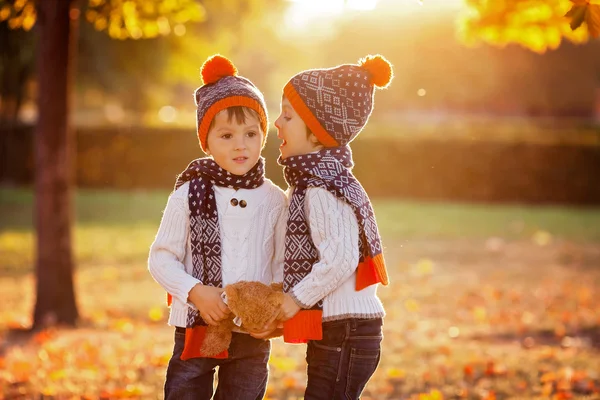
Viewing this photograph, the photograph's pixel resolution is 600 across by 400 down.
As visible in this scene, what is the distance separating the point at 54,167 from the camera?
24.3 feet

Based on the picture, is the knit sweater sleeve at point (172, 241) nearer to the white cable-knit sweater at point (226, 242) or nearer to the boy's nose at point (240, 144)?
the white cable-knit sweater at point (226, 242)

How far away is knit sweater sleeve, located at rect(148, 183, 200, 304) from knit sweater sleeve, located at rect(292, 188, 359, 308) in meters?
0.49

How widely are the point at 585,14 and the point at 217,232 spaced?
5.88 feet

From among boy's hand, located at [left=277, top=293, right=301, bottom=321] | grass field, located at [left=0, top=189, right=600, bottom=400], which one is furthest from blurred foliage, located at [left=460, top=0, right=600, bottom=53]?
boy's hand, located at [left=277, top=293, right=301, bottom=321]

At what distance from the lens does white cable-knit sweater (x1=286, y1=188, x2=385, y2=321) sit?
2.98m

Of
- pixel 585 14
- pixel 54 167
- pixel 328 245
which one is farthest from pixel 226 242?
pixel 54 167

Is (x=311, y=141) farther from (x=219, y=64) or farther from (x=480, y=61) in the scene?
(x=480, y=61)

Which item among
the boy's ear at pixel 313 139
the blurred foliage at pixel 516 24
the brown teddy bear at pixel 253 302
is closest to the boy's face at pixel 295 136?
the boy's ear at pixel 313 139

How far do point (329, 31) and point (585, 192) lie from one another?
83.9 feet

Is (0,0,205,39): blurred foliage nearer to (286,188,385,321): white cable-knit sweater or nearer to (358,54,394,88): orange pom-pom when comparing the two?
(358,54,394,88): orange pom-pom

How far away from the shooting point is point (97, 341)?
696 centimetres

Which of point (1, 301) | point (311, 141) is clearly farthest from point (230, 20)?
point (311, 141)

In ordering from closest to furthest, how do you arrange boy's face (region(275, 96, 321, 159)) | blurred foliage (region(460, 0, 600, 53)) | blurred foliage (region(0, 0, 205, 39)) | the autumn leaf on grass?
boy's face (region(275, 96, 321, 159))
the autumn leaf on grass
blurred foliage (region(0, 0, 205, 39))
blurred foliage (region(460, 0, 600, 53))

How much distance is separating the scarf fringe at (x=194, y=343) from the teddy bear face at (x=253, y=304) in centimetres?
22
